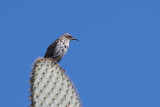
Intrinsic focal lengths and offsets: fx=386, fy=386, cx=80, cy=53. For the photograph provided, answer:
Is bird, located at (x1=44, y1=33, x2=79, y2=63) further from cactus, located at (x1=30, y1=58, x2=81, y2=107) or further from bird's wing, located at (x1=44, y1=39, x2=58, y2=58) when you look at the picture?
cactus, located at (x1=30, y1=58, x2=81, y2=107)

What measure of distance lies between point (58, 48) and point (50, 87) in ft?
7.61

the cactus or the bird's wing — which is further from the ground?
the bird's wing

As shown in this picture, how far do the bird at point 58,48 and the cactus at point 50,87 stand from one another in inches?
73.1

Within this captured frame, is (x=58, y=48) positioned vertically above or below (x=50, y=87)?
above

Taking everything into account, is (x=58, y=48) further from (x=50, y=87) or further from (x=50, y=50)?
(x=50, y=87)

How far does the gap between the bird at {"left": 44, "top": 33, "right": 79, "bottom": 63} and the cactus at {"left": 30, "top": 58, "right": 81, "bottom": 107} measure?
186cm

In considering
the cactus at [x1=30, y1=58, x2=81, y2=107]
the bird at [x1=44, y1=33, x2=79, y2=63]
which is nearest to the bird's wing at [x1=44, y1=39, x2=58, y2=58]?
the bird at [x1=44, y1=33, x2=79, y2=63]

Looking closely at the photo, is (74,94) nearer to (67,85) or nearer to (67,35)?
(67,85)

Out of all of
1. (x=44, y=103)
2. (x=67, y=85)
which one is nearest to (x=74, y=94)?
(x=67, y=85)

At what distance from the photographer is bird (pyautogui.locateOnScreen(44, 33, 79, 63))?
18.9 ft

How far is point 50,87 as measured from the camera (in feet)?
11.6

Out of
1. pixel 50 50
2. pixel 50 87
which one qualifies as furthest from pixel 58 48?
pixel 50 87

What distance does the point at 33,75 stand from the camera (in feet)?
11.4

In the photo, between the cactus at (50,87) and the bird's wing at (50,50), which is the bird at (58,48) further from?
the cactus at (50,87)
